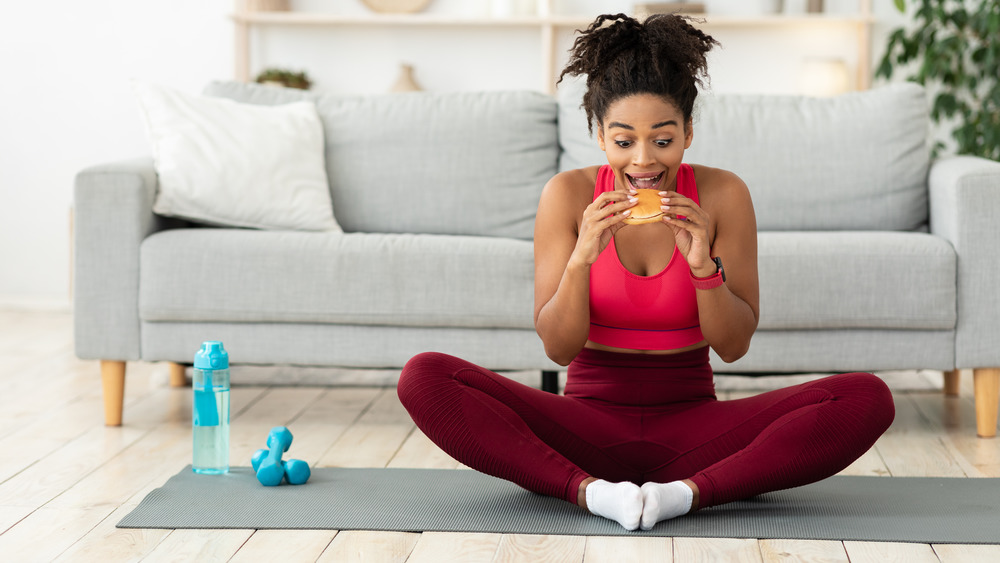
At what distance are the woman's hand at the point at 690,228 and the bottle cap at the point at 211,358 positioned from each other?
90cm

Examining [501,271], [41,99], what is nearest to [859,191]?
[501,271]

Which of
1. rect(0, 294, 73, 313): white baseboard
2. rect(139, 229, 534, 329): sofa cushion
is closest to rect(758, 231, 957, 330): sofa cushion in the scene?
rect(139, 229, 534, 329): sofa cushion

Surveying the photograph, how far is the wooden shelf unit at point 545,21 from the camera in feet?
14.0

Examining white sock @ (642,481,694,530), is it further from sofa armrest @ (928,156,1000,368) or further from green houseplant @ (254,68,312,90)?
green houseplant @ (254,68,312,90)

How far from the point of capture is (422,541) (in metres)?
1.68

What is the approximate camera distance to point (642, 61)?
170cm

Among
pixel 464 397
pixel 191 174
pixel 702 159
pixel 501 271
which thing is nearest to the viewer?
pixel 464 397

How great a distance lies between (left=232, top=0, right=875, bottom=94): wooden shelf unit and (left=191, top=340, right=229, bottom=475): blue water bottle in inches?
102

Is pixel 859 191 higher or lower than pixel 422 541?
higher

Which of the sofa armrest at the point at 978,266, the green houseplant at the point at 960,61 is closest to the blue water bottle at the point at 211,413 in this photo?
the sofa armrest at the point at 978,266

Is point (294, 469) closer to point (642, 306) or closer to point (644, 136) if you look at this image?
point (642, 306)

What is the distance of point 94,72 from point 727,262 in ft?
11.4

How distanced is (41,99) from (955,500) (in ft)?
12.9

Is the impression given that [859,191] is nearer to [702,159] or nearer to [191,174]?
[702,159]
